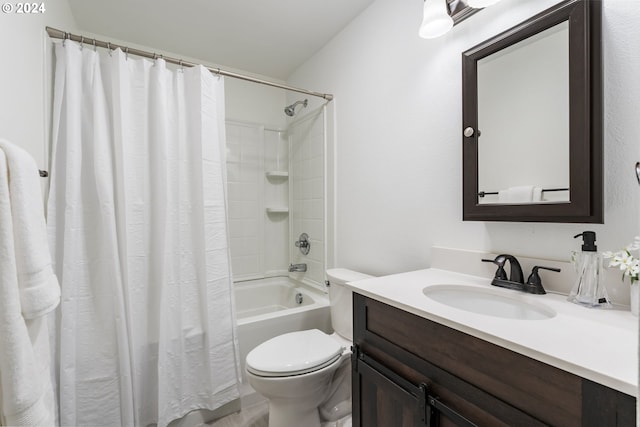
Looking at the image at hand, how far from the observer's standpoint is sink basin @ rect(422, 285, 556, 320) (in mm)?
897

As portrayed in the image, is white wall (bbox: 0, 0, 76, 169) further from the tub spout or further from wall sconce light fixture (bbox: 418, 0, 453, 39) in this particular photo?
the tub spout

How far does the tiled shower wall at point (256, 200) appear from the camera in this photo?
252cm

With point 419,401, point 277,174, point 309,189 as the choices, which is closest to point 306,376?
point 419,401

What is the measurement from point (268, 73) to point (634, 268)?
2681 mm

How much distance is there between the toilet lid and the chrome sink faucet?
805 mm

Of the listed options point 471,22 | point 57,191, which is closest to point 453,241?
point 471,22

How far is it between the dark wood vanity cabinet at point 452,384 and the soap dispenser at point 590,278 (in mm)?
382

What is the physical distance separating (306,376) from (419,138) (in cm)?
124

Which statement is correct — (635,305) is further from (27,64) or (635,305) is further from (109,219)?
(27,64)

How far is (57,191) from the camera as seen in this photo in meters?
1.35

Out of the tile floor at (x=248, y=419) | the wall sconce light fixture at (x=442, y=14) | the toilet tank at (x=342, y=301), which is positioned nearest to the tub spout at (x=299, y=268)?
the toilet tank at (x=342, y=301)

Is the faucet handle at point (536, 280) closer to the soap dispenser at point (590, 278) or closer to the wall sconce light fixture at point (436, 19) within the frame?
the soap dispenser at point (590, 278)

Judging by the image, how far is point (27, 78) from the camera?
3.55 feet

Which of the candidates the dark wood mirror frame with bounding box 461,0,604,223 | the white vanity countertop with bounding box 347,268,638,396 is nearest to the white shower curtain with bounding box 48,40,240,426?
the white vanity countertop with bounding box 347,268,638,396
